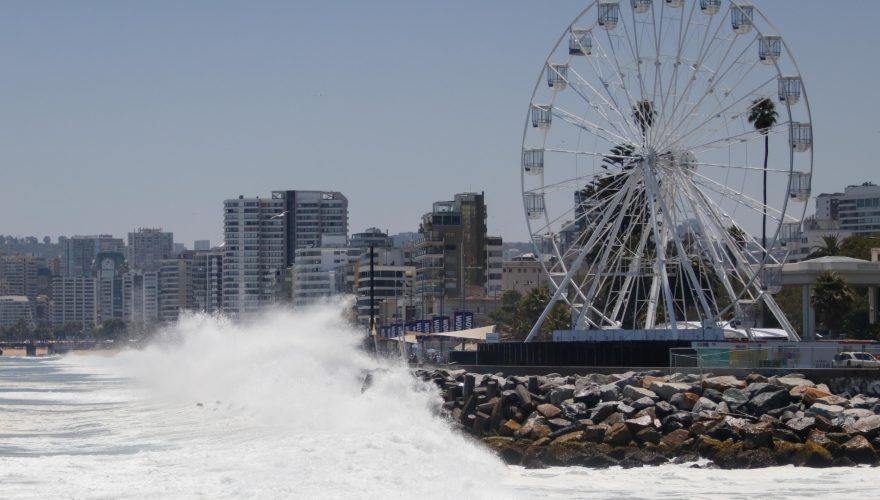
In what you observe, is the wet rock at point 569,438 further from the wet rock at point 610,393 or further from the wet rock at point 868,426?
the wet rock at point 868,426

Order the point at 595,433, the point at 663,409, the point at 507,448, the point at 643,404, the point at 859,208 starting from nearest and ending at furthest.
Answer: the point at 507,448
the point at 595,433
the point at 663,409
the point at 643,404
the point at 859,208

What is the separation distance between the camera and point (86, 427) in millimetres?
43812

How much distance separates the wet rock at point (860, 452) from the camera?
30344mm

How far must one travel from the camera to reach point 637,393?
1436 inches

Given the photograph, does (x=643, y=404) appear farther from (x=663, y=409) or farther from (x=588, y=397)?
(x=588, y=397)

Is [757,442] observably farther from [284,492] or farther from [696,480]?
[284,492]

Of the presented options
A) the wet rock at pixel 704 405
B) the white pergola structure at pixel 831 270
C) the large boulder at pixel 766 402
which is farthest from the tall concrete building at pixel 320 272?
the large boulder at pixel 766 402

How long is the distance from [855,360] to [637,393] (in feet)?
25.3

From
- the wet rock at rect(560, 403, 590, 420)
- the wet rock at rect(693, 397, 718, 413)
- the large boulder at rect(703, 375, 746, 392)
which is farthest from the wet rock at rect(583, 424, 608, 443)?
the large boulder at rect(703, 375, 746, 392)

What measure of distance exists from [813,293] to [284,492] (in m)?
39.0

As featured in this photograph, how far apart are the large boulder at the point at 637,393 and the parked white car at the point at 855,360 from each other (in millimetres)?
6904

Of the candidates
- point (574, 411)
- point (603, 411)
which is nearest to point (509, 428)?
point (574, 411)

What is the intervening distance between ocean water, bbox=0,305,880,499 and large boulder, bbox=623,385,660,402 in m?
4.59

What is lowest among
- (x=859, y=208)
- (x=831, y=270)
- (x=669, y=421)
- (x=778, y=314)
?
(x=669, y=421)
